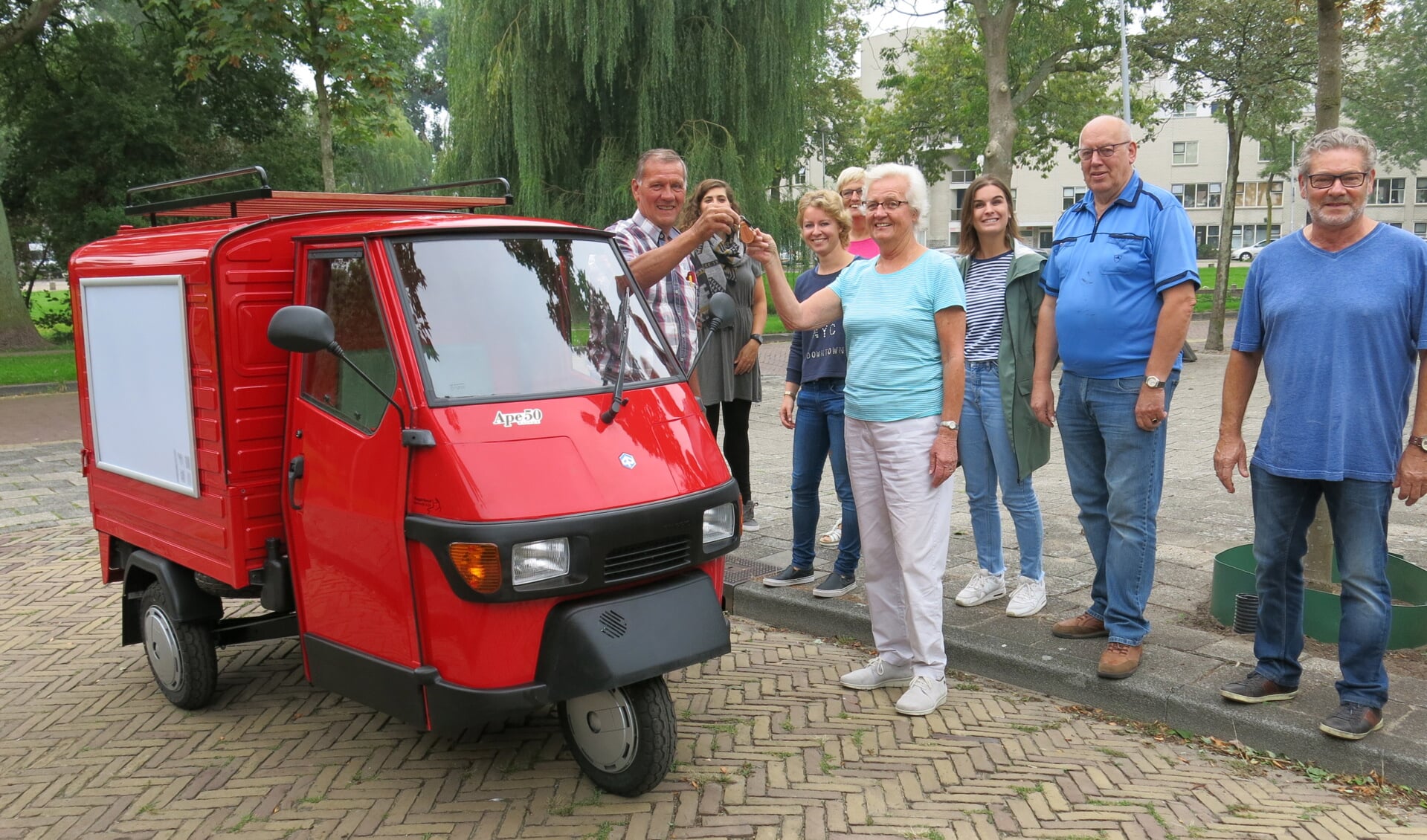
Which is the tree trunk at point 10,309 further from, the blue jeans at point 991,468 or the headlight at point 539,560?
the headlight at point 539,560

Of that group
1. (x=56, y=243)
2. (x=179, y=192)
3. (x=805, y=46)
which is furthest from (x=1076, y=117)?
(x=56, y=243)

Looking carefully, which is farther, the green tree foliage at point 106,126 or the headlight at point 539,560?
the green tree foliage at point 106,126

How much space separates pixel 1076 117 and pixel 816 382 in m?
25.3

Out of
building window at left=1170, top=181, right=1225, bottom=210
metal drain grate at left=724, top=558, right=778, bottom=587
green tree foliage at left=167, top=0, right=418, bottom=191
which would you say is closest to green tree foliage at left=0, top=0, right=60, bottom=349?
green tree foliage at left=167, top=0, right=418, bottom=191

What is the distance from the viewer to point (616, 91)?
17.7 metres

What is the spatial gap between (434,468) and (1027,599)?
3111mm

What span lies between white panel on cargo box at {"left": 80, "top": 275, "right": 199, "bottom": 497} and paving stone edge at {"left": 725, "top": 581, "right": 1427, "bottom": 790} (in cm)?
228

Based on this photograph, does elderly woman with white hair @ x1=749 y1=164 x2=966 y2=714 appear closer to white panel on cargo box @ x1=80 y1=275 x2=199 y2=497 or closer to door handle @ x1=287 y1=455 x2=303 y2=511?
door handle @ x1=287 y1=455 x2=303 y2=511

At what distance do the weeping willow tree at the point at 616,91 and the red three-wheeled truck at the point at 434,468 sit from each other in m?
13.2

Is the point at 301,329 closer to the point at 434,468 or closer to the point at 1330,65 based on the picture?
the point at 434,468

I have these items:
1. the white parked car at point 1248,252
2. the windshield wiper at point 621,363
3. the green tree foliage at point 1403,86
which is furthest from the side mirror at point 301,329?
the white parked car at point 1248,252

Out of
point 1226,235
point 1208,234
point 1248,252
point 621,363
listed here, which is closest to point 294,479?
point 621,363

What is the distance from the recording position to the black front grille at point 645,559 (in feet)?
11.8

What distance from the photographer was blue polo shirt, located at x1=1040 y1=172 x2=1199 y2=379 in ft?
14.2
